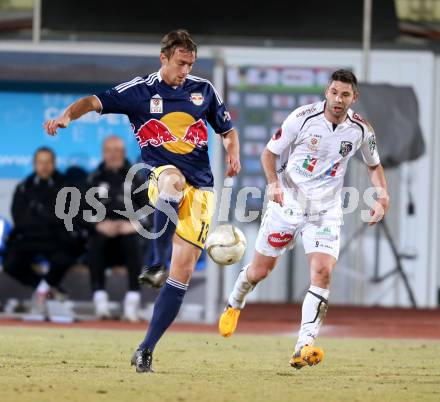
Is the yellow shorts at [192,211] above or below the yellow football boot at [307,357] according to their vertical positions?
above

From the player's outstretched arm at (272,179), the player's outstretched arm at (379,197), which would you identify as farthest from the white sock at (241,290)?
the player's outstretched arm at (379,197)

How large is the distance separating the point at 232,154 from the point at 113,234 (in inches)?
227

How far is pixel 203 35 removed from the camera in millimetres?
17938

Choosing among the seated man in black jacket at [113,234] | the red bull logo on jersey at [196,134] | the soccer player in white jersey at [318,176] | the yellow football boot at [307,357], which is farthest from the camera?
the seated man in black jacket at [113,234]

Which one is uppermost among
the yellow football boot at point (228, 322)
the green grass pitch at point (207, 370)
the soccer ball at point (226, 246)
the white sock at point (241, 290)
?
the soccer ball at point (226, 246)

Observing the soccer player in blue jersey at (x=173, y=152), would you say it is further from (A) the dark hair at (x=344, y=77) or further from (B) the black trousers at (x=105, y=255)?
(B) the black trousers at (x=105, y=255)

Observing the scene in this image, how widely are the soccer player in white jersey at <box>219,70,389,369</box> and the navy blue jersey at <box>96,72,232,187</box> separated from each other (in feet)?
2.50

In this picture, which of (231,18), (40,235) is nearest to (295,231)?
(40,235)

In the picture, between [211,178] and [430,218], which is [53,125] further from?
[430,218]

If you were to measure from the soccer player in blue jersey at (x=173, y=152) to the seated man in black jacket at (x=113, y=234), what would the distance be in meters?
5.59

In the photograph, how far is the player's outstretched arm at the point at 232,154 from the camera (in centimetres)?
867

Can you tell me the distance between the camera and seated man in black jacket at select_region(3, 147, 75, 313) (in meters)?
14.4

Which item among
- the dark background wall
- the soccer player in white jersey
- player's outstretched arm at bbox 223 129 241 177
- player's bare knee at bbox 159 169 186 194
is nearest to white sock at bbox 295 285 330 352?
the soccer player in white jersey

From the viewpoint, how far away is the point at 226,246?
941cm
